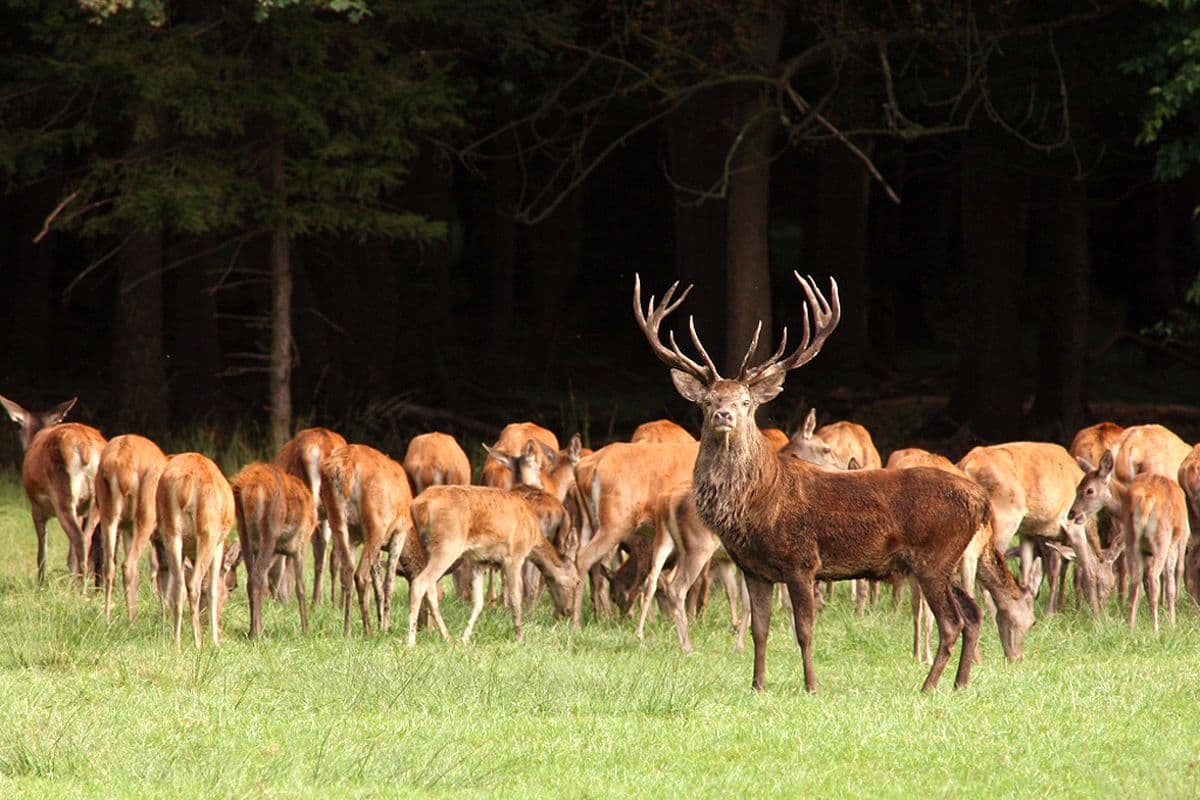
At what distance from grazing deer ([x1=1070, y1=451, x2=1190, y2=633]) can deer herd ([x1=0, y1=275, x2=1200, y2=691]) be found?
15mm

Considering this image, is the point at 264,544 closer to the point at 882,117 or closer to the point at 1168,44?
the point at 1168,44

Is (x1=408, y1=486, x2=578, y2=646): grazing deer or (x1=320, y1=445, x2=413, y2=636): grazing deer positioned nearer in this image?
(x1=408, y1=486, x2=578, y2=646): grazing deer

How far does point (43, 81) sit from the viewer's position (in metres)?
20.0

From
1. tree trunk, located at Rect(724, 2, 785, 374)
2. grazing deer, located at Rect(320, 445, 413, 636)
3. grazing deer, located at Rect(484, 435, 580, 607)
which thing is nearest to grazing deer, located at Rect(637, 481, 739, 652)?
grazing deer, located at Rect(484, 435, 580, 607)

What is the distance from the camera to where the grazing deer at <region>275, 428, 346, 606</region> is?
13641mm

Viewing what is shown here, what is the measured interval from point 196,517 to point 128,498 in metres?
1.20

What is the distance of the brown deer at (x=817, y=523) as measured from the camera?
9.91m

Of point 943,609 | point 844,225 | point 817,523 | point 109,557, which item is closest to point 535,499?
point 109,557

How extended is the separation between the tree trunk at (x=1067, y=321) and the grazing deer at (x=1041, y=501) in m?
9.58

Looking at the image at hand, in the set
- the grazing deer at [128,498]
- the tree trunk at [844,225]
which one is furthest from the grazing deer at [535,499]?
the tree trunk at [844,225]

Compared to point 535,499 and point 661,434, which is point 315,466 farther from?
point 661,434

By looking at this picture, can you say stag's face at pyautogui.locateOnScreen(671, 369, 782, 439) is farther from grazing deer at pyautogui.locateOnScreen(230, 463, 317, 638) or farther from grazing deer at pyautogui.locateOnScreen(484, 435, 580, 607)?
grazing deer at pyautogui.locateOnScreen(230, 463, 317, 638)

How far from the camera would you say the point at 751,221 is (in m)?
19.8

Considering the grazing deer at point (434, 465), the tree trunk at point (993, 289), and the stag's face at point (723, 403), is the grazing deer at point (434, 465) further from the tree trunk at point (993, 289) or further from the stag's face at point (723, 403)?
the tree trunk at point (993, 289)
